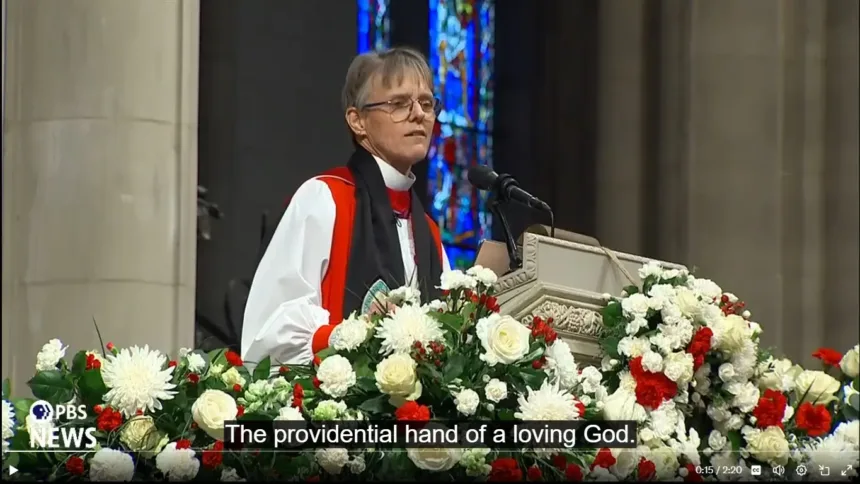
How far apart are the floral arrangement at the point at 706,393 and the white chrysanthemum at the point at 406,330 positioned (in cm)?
45

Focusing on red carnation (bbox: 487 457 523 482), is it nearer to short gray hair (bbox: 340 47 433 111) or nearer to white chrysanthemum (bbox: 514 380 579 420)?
white chrysanthemum (bbox: 514 380 579 420)

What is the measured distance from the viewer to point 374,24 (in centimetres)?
1213

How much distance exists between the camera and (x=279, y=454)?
Result: 403cm

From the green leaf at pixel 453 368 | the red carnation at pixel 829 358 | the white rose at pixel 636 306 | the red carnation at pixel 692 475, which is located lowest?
the red carnation at pixel 692 475

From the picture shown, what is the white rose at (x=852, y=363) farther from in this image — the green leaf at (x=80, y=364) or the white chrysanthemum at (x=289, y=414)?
the green leaf at (x=80, y=364)

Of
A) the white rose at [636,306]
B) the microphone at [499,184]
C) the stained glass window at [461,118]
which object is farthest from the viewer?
the stained glass window at [461,118]

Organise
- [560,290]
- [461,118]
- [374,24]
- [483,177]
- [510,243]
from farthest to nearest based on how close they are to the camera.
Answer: [461,118] < [374,24] < [483,177] < [510,243] < [560,290]

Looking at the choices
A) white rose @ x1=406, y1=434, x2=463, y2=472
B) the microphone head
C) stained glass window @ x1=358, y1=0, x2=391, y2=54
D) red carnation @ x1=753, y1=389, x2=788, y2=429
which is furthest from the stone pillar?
stained glass window @ x1=358, y1=0, x2=391, y2=54

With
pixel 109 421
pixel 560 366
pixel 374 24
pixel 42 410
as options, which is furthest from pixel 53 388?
pixel 374 24

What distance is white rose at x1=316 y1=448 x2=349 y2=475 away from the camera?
397 centimetres

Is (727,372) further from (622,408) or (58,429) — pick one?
(58,429)

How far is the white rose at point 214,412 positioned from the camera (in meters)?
4.07

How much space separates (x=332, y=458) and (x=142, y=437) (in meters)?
0.45

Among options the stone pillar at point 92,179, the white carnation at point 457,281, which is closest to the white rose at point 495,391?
the white carnation at point 457,281
